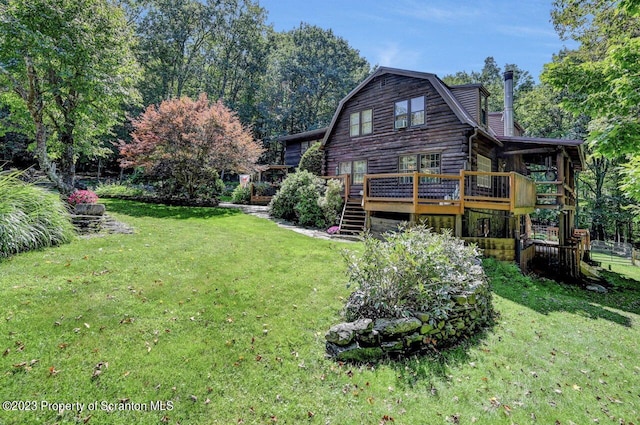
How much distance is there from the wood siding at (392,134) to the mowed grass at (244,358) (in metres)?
8.08

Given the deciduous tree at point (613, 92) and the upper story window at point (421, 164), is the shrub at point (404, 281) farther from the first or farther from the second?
the upper story window at point (421, 164)

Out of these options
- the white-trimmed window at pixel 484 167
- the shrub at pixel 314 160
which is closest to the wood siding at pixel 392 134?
the shrub at pixel 314 160

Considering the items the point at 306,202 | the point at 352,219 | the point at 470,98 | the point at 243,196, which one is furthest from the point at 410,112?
the point at 243,196

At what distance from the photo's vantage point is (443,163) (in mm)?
13320

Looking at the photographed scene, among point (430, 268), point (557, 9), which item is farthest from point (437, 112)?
point (430, 268)

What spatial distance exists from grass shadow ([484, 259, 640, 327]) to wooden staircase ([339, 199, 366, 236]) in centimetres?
488

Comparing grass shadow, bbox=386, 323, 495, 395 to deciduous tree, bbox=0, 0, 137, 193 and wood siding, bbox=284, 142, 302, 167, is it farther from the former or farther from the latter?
wood siding, bbox=284, 142, 302, 167

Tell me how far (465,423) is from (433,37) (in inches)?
673

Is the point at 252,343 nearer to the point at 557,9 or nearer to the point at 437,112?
the point at 437,112

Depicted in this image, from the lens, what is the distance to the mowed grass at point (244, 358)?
325cm

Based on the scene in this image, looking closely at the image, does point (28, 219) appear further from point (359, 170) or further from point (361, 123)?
point (361, 123)

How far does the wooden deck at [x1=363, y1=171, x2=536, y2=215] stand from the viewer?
30.8 ft

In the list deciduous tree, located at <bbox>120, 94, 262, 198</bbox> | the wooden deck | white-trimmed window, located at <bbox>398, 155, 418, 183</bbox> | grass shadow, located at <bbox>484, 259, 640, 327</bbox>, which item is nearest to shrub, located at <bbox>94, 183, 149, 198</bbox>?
deciduous tree, located at <bbox>120, 94, 262, 198</bbox>

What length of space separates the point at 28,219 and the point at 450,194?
12731 mm
